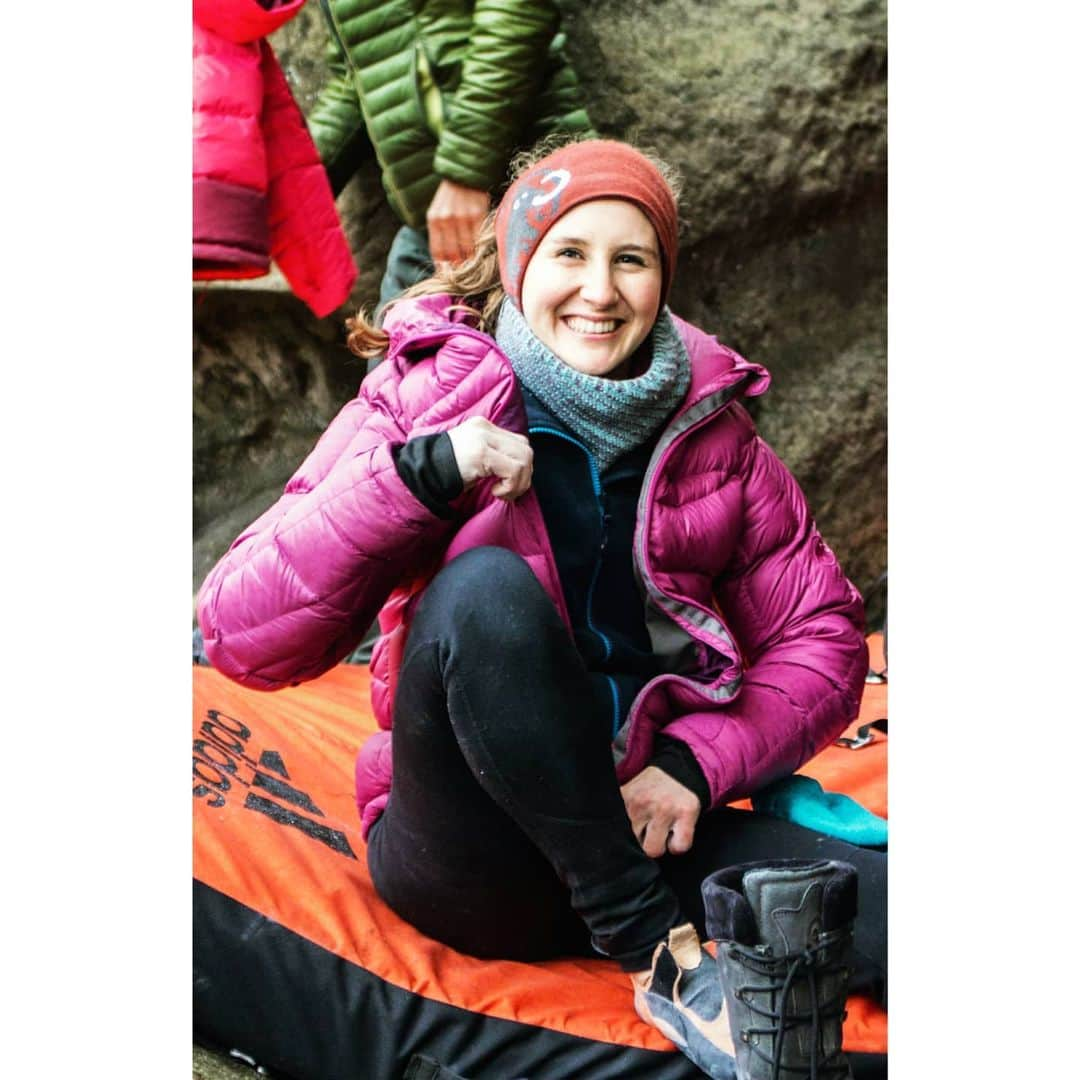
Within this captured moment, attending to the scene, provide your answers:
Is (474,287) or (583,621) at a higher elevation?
(474,287)

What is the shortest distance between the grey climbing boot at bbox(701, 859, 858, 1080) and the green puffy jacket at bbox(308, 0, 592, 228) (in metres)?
0.71

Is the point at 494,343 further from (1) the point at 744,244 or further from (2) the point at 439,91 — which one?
(1) the point at 744,244

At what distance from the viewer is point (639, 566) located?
1278 mm

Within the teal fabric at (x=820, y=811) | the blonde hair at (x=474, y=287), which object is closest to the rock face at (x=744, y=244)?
the blonde hair at (x=474, y=287)

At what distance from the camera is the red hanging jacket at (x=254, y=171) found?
137 centimetres

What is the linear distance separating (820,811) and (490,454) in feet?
1.41

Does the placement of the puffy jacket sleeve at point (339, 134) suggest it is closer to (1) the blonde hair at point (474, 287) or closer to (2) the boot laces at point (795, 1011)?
(1) the blonde hair at point (474, 287)

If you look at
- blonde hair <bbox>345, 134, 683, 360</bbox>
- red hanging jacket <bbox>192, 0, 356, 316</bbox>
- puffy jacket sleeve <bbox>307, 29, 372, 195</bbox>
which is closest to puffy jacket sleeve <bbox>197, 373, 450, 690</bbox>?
blonde hair <bbox>345, 134, 683, 360</bbox>

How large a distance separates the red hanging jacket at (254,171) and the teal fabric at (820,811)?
0.65m

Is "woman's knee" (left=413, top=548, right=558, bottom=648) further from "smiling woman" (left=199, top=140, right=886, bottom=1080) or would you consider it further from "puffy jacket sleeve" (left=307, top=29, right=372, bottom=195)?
"puffy jacket sleeve" (left=307, top=29, right=372, bottom=195)

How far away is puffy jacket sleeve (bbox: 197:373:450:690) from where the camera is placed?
1.15 m

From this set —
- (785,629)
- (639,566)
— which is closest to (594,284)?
(639,566)
